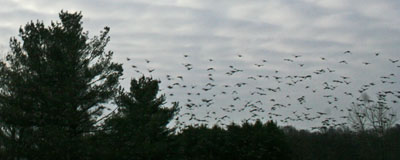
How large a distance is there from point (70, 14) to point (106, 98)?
5242 millimetres

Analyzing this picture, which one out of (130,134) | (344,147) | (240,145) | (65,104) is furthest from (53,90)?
(344,147)

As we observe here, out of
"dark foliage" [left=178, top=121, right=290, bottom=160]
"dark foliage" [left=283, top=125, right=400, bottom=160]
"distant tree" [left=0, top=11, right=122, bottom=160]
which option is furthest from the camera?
"dark foliage" [left=283, top=125, right=400, bottom=160]

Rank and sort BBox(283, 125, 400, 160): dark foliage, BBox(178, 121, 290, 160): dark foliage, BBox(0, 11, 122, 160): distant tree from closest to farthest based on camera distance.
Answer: BBox(0, 11, 122, 160): distant tree
BBox(178, 121, 290, 160): dark foliage
BBox(283, 125, 400, 160): dark foliage

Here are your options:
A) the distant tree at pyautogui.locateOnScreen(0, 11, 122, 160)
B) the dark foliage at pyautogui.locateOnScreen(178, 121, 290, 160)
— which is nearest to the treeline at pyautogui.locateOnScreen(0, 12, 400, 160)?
the distant tree at pyautogui.locateOnScreen(0, 11, 122, 160)

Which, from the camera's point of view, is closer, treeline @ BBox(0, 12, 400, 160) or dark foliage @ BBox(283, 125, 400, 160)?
treeline @ BBox(0, 12, 400, 160)

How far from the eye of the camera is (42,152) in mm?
23109

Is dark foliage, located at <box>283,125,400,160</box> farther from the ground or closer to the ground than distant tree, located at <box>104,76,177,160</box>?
farther from the ground

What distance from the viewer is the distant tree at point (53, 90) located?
23.4m

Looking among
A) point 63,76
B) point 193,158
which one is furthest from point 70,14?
point 193,158

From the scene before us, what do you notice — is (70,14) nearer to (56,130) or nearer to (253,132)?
(56,130)

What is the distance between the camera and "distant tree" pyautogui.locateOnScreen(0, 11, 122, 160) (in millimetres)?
23359

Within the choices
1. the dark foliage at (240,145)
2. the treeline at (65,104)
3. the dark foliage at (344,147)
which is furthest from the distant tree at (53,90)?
the dark foliage at (344,147)

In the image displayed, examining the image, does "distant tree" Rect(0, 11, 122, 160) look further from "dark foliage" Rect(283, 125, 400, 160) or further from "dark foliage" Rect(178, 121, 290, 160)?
"dark foliage" Rect(283, 125, 400, 160)

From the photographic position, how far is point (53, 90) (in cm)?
2425
